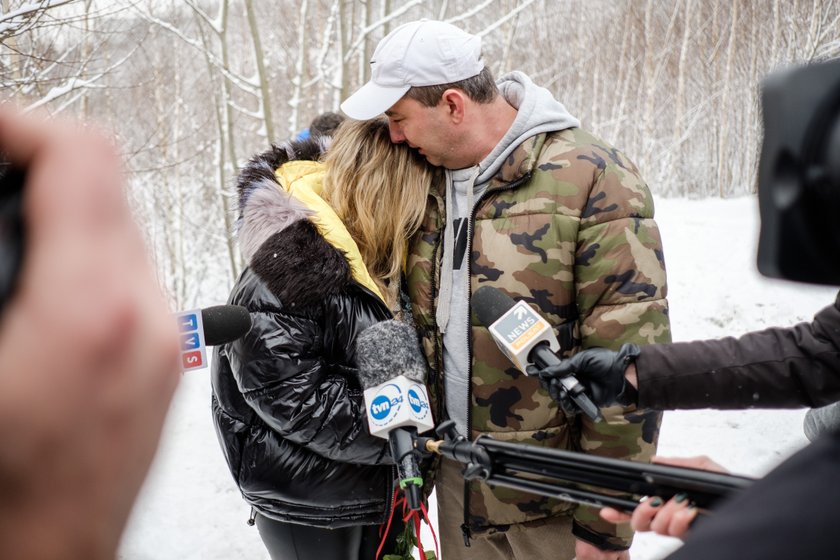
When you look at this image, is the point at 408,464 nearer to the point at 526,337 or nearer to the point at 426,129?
the point at 526,337

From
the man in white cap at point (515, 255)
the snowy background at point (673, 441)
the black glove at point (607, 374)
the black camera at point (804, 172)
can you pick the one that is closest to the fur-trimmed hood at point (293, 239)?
the man in white cap at point (515, 255)

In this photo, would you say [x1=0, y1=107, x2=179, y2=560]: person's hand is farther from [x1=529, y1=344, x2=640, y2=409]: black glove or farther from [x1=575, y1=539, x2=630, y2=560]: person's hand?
[x1=575, y1=539, x2=630, y2=560]: person's hand

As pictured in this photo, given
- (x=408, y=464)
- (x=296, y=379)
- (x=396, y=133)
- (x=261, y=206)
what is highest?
(x=396, y=133)

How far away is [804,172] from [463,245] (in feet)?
4.63

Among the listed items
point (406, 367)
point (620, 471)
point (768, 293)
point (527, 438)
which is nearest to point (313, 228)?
point (406, 367)

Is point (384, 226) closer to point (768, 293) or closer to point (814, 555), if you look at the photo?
point (814, 555)

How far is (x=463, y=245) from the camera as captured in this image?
199cm

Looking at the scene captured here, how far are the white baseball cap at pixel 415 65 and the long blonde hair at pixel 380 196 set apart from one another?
15cm

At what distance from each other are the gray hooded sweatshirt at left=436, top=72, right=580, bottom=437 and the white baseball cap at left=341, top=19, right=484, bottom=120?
235 mm

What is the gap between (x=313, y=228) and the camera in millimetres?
1908

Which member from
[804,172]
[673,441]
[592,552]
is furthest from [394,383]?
[673,441]

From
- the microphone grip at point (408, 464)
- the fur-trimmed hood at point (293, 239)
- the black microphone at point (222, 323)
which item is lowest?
the microphone grip at point (408, 464)

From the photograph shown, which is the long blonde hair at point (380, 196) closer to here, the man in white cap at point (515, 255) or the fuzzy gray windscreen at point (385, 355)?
the man in white cap at point (515, 255)

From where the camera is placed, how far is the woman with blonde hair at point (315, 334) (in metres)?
1.86
